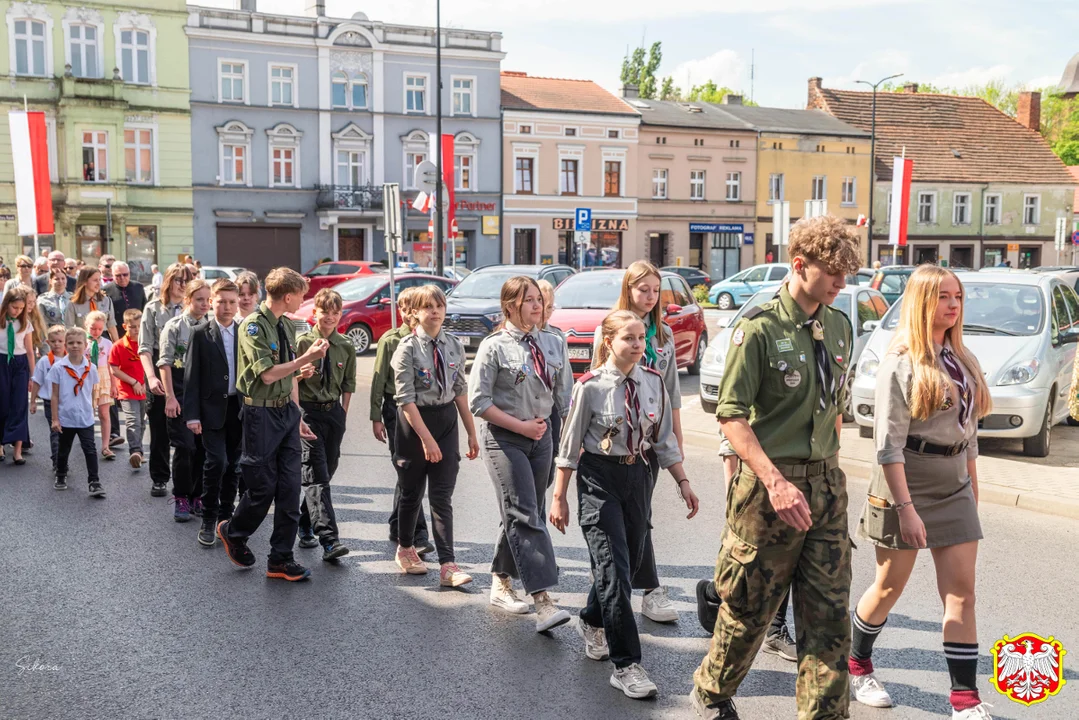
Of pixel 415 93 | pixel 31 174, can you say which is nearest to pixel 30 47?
pixel 415 93

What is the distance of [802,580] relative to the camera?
4020 millimetres

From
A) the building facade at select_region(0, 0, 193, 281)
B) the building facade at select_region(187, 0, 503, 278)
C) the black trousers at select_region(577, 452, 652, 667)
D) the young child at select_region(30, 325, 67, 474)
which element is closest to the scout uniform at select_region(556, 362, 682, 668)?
Result: the black trousers at select_region(577, 452, 652, 667)

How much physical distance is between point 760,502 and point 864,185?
5622cm

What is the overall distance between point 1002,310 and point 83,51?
40.0m

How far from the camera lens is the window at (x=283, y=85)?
45.8m

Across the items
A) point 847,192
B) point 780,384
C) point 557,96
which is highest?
point 557,96

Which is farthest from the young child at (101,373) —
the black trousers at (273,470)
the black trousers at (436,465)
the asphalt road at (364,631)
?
the black trousers at (436,465)

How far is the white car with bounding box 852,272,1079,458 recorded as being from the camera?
10.3 meters

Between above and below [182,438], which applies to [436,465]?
above

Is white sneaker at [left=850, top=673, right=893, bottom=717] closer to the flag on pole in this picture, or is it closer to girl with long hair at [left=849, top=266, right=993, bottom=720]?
girl with long hair at [left=849, top=266, right=993, bottom=720]

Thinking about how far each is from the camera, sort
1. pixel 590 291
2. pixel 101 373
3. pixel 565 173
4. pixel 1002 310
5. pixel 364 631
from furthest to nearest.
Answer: pixel 565 173 → pixel 590 291 → pixel 1002 310 → pixel 101 373 → pixel 364 631

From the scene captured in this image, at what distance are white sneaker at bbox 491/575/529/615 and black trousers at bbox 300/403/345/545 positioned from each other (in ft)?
4.87

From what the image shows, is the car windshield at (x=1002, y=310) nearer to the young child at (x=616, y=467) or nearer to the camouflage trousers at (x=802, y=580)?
the young child at (x=616, y=467)

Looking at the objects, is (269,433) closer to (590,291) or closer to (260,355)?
(260,355)
